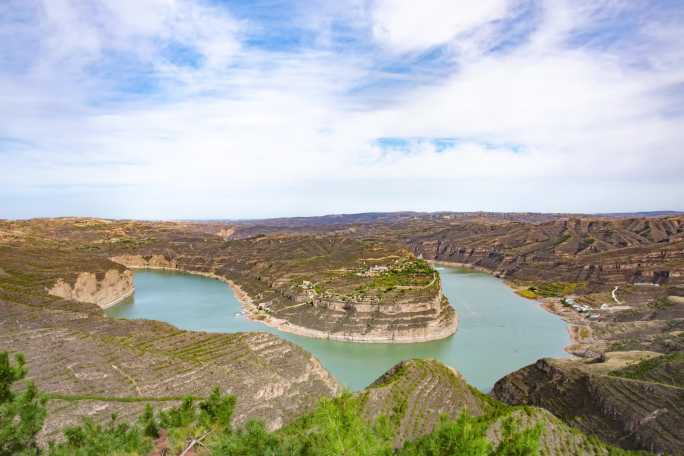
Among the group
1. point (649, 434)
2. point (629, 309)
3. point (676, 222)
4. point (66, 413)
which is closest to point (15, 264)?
point (66, 413)

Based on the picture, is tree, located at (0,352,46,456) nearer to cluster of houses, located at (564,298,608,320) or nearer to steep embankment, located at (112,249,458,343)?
steep embankment, located at (112,249,458,343)

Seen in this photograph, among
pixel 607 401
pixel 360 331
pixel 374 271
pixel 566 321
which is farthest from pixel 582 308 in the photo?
pixel 607 401

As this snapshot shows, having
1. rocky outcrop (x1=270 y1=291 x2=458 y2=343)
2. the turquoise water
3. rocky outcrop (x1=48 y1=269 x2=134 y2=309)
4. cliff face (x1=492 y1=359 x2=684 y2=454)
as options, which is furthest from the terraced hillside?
cliff face (x1=492 y1=359 x2=684 y2=454)

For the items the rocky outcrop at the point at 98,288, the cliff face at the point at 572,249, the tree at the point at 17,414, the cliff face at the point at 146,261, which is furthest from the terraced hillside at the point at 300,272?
the tree at the point at 17,414

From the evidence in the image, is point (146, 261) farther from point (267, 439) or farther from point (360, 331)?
point (267, 439)

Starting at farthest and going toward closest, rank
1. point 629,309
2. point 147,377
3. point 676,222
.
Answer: point 676,222, point 629,309, point 147,377

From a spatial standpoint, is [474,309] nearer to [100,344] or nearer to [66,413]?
[100,344]
